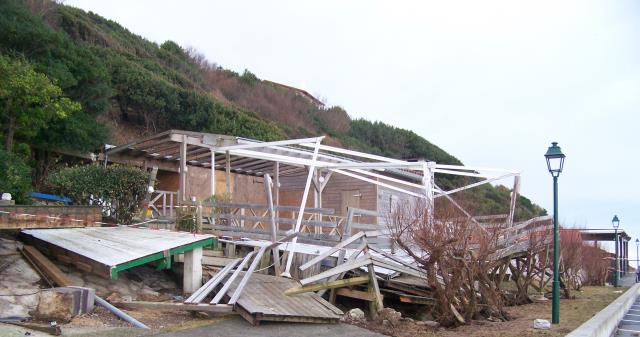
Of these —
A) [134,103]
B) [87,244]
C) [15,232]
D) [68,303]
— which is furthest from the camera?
[134,103]

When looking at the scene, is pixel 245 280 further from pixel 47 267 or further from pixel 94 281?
pixel 47 267

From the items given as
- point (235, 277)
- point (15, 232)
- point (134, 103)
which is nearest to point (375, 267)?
point (235, 277)

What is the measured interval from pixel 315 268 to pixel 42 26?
11607 mm

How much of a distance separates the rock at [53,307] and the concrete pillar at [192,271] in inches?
115

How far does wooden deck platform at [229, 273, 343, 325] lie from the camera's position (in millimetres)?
8703

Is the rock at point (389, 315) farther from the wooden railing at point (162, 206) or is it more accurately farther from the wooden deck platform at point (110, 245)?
the wooden railing at point (162, 206)

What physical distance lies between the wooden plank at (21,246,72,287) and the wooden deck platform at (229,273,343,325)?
110 inches

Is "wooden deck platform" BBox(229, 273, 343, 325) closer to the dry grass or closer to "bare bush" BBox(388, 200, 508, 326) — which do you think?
"bare bush" BBox(388, 200, 508, 326)

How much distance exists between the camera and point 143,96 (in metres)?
24.9

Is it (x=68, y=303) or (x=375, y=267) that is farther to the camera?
(x=375, y=267)

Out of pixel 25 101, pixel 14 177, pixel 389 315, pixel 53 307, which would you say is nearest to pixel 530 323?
pixel 389 315

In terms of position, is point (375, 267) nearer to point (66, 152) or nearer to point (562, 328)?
point (562, 328)

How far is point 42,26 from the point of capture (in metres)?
17.0

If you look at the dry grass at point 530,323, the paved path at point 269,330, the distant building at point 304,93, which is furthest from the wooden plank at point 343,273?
the distant building at point 304,93
